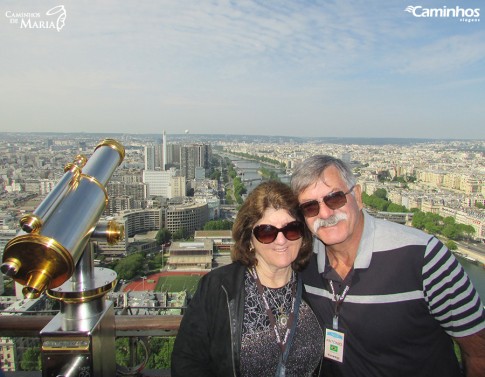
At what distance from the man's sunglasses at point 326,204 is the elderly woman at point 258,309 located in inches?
1.0

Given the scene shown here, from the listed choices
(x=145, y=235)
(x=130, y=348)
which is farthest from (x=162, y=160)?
(x=130, y=348)

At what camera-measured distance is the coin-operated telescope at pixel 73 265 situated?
0.64m

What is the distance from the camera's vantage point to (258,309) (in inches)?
37.5

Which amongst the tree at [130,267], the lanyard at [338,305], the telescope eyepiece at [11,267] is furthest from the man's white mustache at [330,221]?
the tree at [130,267]

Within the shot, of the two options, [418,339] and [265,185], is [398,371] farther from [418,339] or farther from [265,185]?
[265,185]

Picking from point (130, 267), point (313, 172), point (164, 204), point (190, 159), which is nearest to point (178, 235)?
point (164, 204)

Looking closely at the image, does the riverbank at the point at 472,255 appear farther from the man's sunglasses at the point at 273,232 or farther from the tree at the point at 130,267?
the man's sunglasses at the point at 273,232

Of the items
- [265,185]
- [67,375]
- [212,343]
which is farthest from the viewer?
[265,185]

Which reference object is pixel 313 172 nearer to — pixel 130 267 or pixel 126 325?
pixel 126 325

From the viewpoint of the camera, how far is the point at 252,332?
3.05 feet

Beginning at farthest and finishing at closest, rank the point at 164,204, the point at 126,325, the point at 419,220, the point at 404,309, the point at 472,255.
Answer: the point at 164,204 < the point at 419,220 < the point at 472,255 < the point at 126,325 < the point at 404,309

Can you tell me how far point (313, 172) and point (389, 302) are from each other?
0.36 m

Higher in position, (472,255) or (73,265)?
(73,265)

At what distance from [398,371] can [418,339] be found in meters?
0.09
